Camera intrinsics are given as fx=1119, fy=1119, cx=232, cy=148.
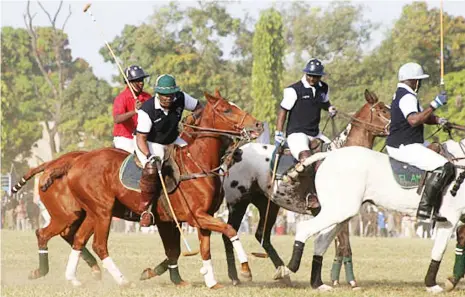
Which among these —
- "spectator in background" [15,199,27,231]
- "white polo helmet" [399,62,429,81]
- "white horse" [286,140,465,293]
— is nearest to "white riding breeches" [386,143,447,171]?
"white horse" [286,140,465,293]

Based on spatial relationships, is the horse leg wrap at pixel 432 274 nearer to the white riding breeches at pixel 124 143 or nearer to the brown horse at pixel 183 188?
the brown horse at pixel 183 188

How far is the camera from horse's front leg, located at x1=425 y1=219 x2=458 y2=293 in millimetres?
13930

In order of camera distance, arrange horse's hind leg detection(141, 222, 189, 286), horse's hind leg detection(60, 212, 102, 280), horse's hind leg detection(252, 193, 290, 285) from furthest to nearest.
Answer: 1. horse's hind leg detection(252, 193, 290, 285)
2. horse's hind leg detection(60, 212, 102, 280)
3. horse's hind leg detection(141, 222, 189, 286)

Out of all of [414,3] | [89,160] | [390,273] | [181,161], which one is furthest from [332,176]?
[414,3]

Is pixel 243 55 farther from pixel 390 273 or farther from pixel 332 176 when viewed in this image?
pixel 332 176

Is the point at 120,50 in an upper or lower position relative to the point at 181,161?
upper

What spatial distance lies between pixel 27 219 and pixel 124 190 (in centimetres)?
3147

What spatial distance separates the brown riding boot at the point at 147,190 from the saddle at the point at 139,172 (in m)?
0.22

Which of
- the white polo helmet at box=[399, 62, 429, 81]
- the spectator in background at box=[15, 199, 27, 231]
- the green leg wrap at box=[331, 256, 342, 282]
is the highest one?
the white polo helmet at box=[399, 62, 429, 81]

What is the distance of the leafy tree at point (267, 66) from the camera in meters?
57.8

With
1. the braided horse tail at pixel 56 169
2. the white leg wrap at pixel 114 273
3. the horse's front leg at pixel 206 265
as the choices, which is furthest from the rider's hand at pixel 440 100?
the braided horse tail at pixel 56 169

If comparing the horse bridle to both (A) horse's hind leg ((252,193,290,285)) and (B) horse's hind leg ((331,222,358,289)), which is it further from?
(A) horse's hind leg ((252,193,290,285))

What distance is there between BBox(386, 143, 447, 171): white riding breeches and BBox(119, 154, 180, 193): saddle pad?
280 cm

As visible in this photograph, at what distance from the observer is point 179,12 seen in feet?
219
